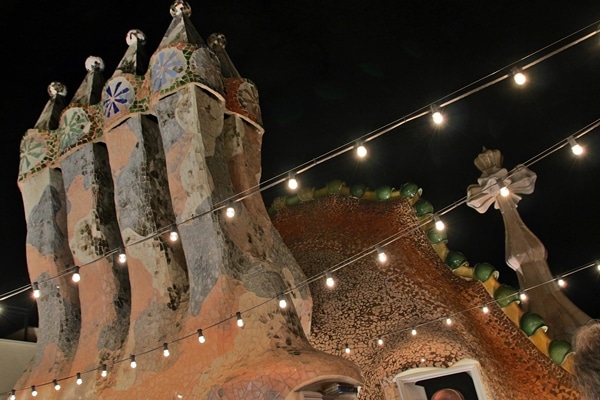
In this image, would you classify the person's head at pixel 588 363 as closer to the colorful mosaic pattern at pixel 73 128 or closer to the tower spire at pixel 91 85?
the colorful mosaic pattern at pixel 73 128

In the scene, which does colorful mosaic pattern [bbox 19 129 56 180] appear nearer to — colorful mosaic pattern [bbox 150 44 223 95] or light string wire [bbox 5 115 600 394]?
colorful mosaic pattern [bbox 150 44 223 95]

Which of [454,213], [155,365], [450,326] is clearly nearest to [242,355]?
[155,365]

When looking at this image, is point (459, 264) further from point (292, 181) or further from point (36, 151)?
point (36, 151)

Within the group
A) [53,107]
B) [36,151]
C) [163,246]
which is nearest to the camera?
[163,246]

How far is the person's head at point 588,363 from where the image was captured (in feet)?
3.52

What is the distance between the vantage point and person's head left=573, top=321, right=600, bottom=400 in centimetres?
107

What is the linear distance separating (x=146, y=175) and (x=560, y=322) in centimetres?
447

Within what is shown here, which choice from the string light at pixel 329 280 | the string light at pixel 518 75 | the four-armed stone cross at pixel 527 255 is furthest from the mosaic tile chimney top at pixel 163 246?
the four-armed stone cross at pixel 527 255

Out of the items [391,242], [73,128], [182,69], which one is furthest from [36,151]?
[391,242]

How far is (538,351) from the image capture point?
4.63 m

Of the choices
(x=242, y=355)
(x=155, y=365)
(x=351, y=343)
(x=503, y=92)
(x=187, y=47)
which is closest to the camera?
(x=242, y=355)

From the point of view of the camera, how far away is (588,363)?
1105 millimetres

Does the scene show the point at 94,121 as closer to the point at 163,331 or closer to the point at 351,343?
the point at 163,331

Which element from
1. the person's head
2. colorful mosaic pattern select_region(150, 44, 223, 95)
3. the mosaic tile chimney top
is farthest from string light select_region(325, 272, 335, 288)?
the person's head
